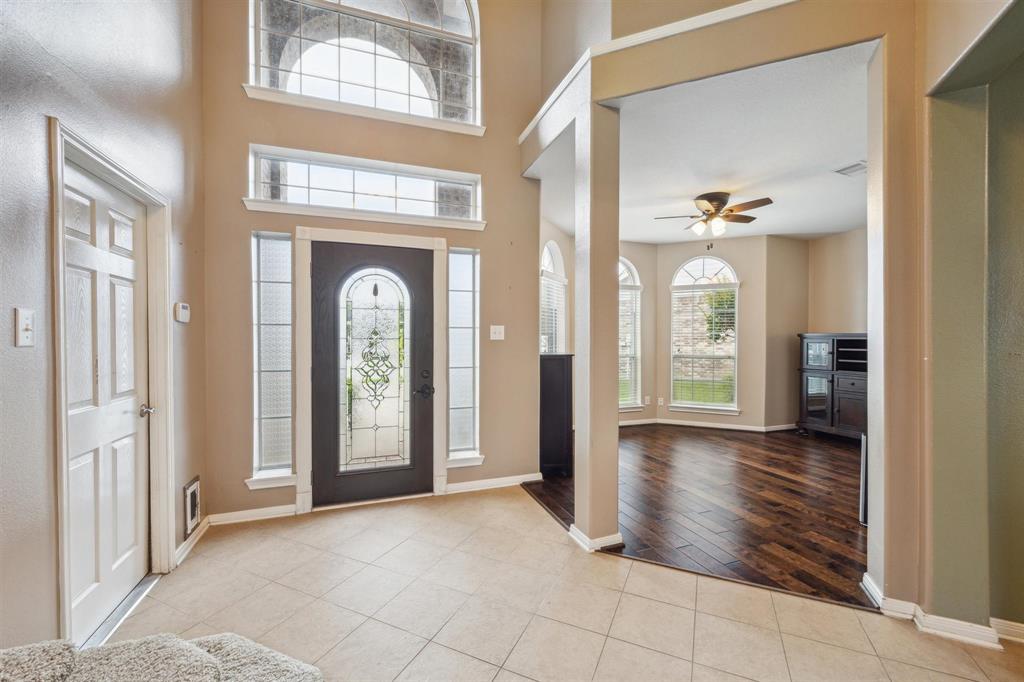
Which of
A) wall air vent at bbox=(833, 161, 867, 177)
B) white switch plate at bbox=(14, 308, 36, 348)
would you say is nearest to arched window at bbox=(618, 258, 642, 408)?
wall air vent at bbox=(833, 161, 867, 177)

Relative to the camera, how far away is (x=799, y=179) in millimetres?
3951

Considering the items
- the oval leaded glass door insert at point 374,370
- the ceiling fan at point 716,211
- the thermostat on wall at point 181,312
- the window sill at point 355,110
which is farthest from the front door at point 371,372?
the ceiling fan at point 716,211

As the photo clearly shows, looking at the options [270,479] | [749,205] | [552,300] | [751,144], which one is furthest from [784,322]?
[270,479]

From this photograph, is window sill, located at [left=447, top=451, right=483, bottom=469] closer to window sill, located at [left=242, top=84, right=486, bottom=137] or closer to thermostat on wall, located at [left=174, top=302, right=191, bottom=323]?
thermostat on wall, located at [left=174, top=302, right=191, bottom=323]

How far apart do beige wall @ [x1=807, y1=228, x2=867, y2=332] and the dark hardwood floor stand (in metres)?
1.63

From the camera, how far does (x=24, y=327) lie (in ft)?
4.55

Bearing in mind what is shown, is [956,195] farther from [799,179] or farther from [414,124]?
[414,124]

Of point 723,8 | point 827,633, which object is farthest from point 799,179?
point 827,633

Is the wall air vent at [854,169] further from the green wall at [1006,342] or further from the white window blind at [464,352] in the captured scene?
the white window blind at [464,352]

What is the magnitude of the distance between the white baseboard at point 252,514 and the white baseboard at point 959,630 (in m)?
3.60

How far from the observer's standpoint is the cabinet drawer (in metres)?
5.22

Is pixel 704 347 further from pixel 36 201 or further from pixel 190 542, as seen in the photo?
pixel 36 201

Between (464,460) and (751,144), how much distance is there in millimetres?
3272

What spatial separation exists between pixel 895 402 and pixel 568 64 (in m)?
2.98
